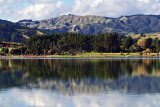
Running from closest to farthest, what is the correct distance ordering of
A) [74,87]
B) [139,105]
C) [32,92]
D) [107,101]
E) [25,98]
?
1. [139,105]
2. [107,101]
3. [25,98]
4. [32,92]
5. [74,87]

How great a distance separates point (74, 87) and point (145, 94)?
40.4ft

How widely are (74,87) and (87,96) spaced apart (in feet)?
26.3

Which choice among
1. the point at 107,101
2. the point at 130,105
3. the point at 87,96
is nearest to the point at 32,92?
the point at 87,96

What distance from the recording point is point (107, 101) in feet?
107

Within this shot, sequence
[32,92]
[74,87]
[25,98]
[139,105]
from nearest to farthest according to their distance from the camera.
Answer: [139,105] < [25,98] < [32,92] < [74,87]

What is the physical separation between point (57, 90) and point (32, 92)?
12.9ft

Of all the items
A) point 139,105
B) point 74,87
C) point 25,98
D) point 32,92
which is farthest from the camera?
point 74,87

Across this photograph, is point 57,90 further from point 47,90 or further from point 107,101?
point 107,101

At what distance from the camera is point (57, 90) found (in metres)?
41.0

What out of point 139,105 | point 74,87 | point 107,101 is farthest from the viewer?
point 74,87

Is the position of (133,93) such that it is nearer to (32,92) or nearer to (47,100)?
(47,100)

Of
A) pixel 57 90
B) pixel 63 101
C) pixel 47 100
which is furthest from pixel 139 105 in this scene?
pixel 57 90

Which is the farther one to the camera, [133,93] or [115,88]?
[115,88]

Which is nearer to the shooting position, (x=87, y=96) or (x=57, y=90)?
(x=87, y=96)
